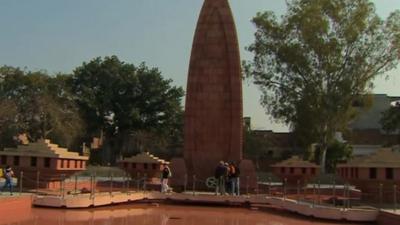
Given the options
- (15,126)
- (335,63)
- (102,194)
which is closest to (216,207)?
(102,194)

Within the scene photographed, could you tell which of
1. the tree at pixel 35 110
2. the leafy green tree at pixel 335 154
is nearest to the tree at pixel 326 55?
the leafy green tree at pixel 335 154

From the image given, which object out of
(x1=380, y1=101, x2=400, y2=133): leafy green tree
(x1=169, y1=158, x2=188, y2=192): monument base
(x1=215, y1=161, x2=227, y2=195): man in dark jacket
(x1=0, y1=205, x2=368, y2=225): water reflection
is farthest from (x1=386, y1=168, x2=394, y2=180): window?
(x1=380, y1=101, x2=400, y2=133): leafy green tree

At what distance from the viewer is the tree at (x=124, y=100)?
46344mm

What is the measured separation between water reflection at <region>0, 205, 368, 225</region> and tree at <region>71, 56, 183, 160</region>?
29.2m

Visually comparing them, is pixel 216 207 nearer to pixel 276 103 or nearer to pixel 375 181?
pixel 375 181

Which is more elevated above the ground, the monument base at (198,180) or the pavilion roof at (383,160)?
the pavilion roof at (383,160)

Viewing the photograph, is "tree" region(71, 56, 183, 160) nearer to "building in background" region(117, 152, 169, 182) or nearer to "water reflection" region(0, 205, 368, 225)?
"building in background" region(117, 152, 169, 182)

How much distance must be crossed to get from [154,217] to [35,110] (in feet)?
97.6

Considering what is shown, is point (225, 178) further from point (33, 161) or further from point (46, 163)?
point (33, 161)

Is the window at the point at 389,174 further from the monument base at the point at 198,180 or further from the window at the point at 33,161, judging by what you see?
the window at the point at 33,161

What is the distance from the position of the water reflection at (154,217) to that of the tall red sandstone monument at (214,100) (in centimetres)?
669

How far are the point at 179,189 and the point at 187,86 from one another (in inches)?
185

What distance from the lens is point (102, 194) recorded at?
17.4 meters

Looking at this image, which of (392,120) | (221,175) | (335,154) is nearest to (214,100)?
(221,175)
